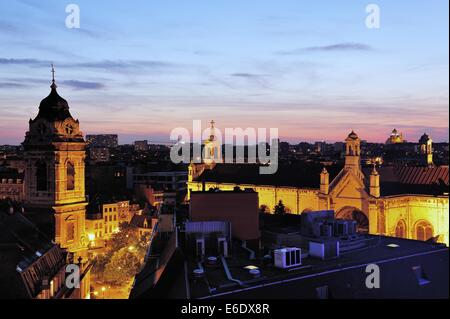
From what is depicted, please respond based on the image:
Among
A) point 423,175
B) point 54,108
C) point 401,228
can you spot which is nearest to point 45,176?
point 54,108

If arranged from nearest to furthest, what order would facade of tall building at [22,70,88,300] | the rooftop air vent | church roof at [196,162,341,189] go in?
1. the rooftop air vent
2. facade of tall building at [22,70,88,300]
3. church roof at [196,162,341,189]

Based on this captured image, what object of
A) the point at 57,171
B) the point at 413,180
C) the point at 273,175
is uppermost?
the point at 57,171

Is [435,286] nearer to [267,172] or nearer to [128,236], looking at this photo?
[128,236]

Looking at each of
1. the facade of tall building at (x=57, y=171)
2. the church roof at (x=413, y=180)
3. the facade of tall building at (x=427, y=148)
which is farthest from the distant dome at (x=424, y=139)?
the facade of tall building at (x=57, y=171)

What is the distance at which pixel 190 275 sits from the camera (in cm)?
1766

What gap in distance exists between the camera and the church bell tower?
40.2 m

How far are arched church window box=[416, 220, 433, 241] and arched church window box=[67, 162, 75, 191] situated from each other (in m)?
30.0

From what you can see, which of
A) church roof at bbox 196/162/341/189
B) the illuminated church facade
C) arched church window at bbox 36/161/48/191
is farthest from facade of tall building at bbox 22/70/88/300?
church roof at bbox 196/162/341/189

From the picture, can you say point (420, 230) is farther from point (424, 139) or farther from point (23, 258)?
point (23, 258)

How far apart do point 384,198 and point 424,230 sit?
439cm

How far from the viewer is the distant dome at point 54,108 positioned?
40969mm

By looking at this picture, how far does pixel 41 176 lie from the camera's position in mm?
41125

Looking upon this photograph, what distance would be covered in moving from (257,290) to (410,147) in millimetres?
72464

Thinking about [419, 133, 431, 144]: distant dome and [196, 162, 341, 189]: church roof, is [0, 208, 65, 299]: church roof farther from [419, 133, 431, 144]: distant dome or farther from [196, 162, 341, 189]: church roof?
[419, 133, 431, 144]: distant dome
